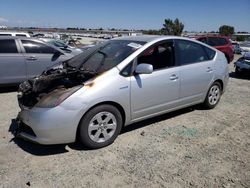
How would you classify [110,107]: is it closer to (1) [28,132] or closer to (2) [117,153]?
(2) [117,153]

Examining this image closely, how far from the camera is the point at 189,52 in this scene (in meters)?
5.48

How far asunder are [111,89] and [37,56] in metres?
4.42

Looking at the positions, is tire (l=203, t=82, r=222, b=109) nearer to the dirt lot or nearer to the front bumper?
the dirt lot

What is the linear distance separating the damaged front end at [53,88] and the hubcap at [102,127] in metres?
0.54

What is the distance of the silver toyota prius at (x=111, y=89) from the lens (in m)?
3.85

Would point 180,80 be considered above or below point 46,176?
above

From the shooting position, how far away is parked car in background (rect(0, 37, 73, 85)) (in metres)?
7.51

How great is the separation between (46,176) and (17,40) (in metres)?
5.25

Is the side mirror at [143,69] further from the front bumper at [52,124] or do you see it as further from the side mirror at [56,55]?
the side mirror at [56,55]

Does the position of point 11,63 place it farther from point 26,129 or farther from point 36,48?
point 26,129

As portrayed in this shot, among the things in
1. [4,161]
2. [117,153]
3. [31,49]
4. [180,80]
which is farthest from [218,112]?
[31,49]

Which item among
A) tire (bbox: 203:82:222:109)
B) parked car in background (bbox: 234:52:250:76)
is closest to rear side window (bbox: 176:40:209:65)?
tire (bbox: 203:82:222:109)

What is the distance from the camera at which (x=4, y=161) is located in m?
3.83

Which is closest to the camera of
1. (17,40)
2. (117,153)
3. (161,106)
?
(117,153)
